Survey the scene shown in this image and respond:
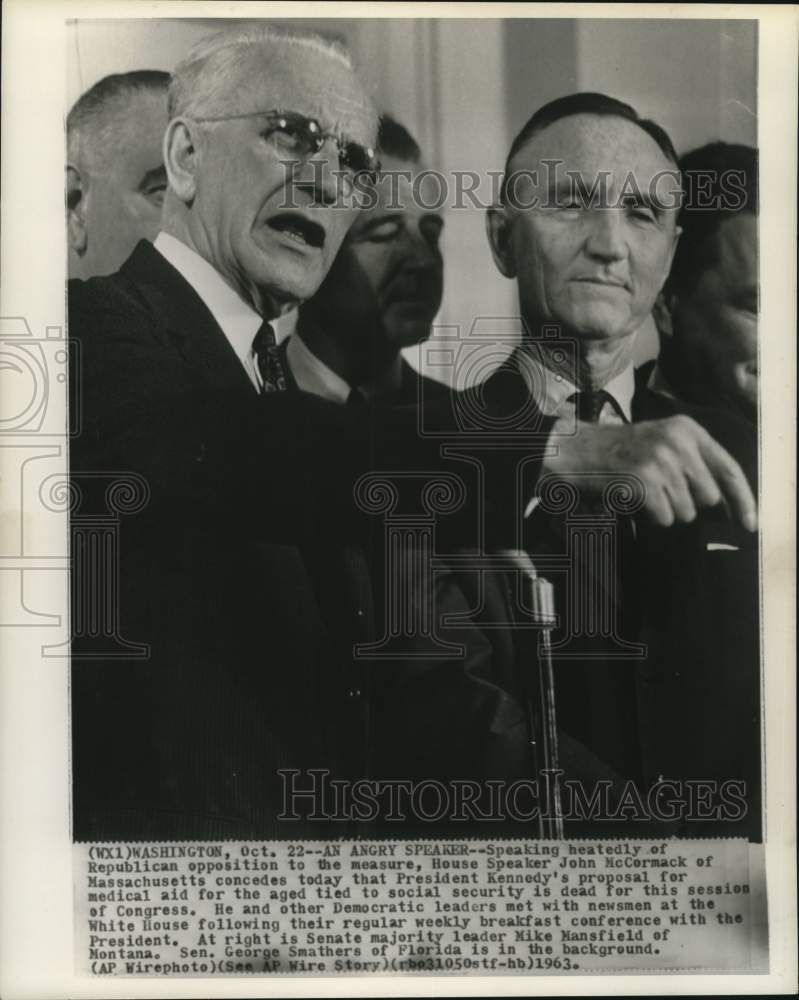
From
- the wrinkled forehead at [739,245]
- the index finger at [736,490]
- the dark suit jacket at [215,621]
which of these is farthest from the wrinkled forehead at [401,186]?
the index finger at [736,490]

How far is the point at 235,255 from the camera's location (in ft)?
7.76

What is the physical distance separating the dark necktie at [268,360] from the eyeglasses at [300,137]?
17.0 inches

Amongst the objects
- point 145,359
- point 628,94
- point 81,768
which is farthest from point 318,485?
point 628,94

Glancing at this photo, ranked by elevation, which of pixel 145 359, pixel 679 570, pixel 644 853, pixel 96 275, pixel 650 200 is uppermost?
pixel 650 200

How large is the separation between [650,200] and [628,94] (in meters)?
0.27

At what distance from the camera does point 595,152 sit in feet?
7.81

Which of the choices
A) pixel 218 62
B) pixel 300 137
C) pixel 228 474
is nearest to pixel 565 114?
pixel 300 137

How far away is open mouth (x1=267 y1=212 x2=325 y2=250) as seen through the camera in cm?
236

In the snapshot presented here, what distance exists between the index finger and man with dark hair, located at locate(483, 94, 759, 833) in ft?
0.10

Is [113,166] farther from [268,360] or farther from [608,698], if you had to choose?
[608,698]

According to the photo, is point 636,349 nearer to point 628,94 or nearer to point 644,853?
point 628,94

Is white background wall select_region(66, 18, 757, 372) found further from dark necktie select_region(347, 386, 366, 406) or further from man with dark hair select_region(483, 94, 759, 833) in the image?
dark necktie select_region(347, 386, 366, 406)

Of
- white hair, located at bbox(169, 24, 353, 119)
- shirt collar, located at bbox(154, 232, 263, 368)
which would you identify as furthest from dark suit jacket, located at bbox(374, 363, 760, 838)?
white hair, located at bbox(169, 24, 353, 119)

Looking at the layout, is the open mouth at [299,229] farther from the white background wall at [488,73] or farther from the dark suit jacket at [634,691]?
the dark suit jacket at [634,691]
